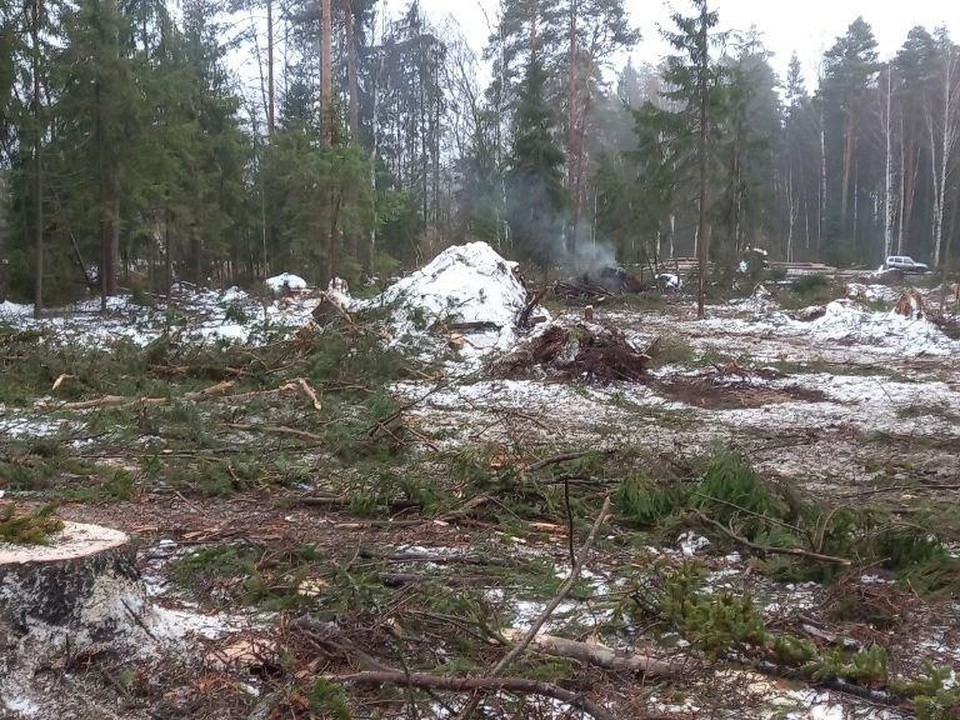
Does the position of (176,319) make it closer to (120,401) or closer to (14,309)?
(120,401)

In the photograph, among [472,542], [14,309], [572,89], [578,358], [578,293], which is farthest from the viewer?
[572,89]

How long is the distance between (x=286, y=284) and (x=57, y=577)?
21.4 m

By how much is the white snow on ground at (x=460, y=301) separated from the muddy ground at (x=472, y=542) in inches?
128

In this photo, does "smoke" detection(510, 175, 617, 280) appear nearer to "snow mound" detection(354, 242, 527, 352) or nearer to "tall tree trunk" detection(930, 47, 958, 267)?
"snow mound" detection(354, 242, 527, 352)

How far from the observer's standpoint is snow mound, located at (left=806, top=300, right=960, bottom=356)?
1413 cm

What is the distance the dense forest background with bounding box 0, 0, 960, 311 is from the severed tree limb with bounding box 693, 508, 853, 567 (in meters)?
15.0

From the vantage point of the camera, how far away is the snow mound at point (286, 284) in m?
23.5

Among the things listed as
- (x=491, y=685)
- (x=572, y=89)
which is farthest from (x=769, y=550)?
(x=572, y=89)

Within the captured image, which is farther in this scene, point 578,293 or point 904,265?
point 904,265

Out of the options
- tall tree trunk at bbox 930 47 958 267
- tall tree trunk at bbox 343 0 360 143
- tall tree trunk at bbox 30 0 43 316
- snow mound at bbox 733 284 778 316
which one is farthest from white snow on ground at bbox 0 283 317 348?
tall tree trunk at bbox 930 47 958 267

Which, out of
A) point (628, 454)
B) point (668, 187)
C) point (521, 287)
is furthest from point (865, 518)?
point (668, 187)

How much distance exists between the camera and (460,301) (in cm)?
1474

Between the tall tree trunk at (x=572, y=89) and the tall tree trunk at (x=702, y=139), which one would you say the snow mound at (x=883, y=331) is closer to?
the tall tree trunk at (x=702, y=139)

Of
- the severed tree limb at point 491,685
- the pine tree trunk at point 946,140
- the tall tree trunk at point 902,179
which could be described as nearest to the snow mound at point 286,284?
the severed tree limb at point 491,685
